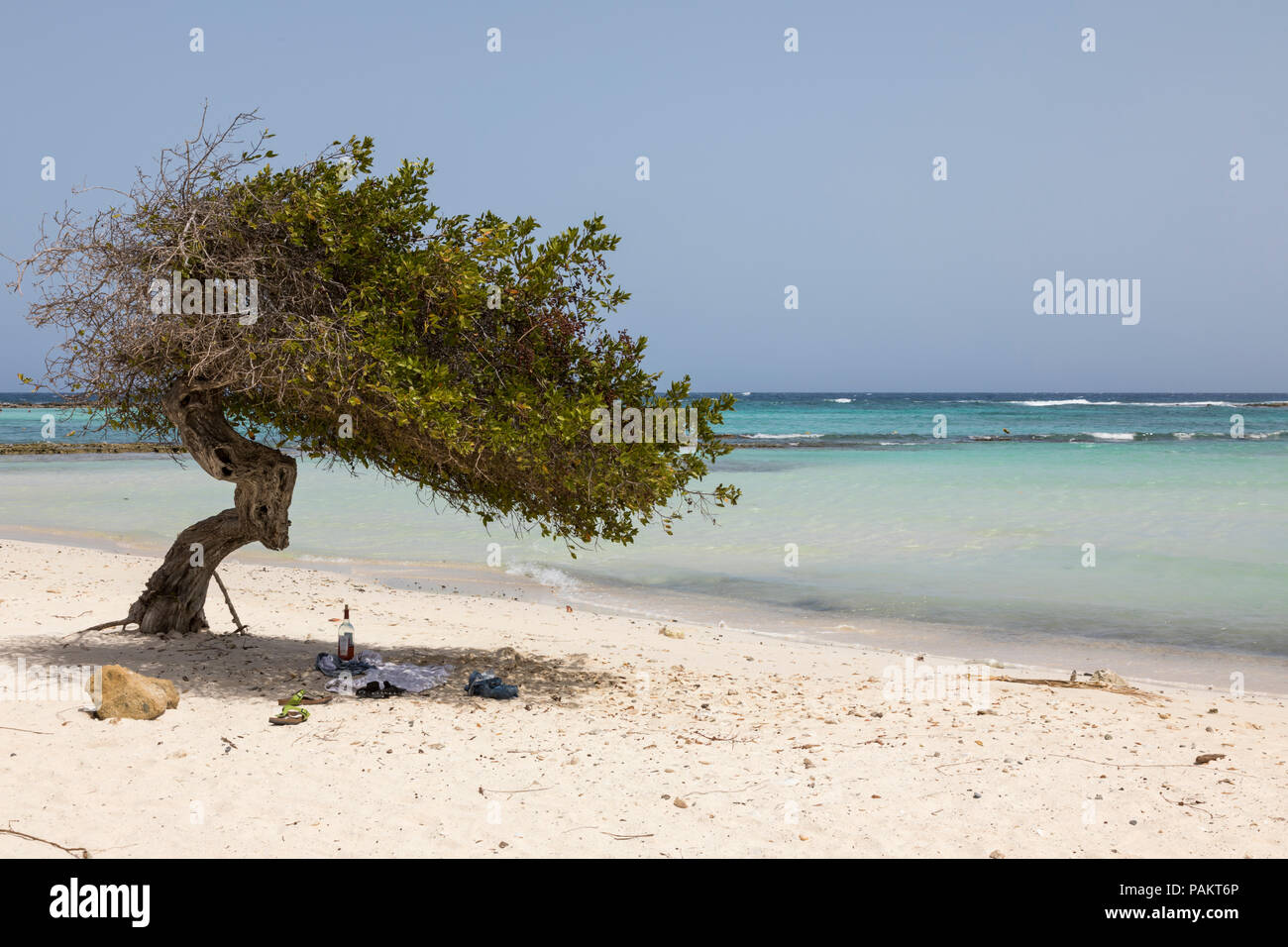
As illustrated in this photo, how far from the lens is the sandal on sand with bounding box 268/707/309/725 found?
277 inches

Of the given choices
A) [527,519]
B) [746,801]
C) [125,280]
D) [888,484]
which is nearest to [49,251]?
[125,280]

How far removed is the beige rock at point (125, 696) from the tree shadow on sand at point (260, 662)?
0.65 meters

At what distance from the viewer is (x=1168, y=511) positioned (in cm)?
2253

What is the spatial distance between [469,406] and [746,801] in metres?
3.70

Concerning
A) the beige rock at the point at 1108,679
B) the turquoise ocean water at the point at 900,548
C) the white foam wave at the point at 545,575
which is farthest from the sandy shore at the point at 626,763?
the white foam wave at the point at 545,575

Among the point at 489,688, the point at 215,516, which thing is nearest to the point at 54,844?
the point at 489,688

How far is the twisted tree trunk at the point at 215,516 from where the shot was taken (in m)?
8.22

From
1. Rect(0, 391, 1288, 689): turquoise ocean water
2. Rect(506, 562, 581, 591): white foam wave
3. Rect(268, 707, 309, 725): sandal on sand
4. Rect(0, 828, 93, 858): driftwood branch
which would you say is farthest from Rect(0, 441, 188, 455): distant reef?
Rect(0, 828, 93, 858): driftwood branch

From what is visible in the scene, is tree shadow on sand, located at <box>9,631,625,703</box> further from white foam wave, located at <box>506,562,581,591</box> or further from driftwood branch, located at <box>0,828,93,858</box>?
white foam wave, located at <box>506,562,581,591</box>

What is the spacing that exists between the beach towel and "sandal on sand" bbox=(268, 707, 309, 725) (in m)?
0.84

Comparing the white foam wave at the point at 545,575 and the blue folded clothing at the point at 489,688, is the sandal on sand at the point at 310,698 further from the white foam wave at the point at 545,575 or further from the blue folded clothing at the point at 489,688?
the white foam wave at the point at 545,575

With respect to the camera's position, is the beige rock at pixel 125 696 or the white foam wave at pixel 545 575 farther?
the white foam wave at pixel 545 575

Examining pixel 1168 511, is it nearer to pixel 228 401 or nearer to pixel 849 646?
pixel 849 646

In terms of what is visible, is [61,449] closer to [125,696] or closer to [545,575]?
[545,575]
